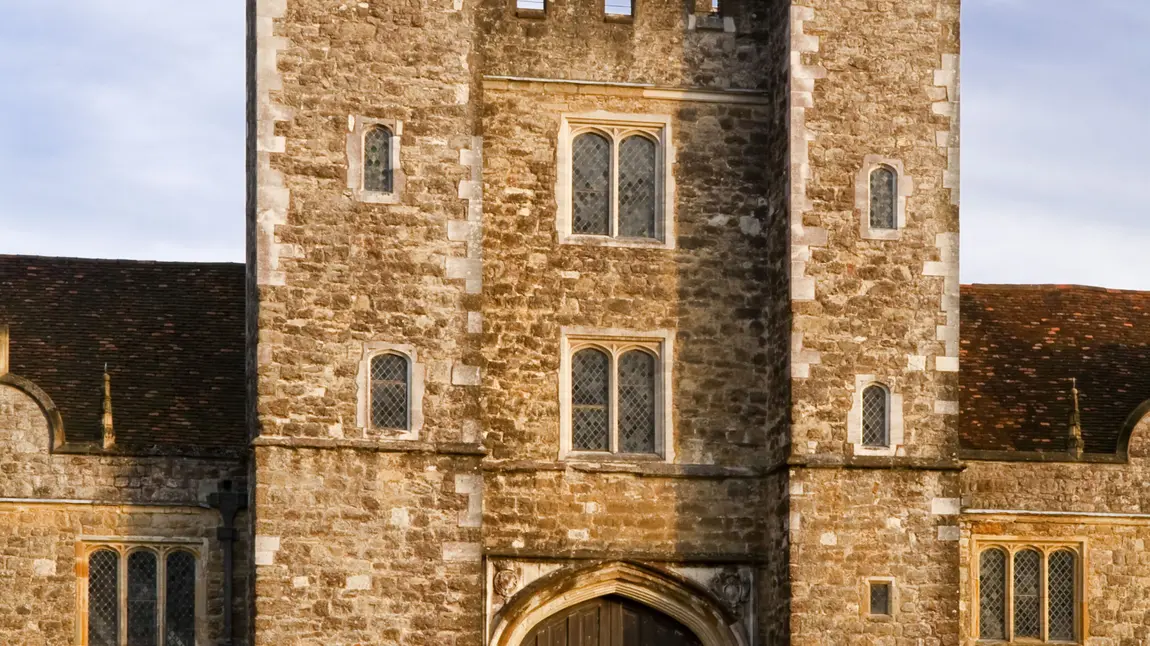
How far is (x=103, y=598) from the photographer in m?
23.5

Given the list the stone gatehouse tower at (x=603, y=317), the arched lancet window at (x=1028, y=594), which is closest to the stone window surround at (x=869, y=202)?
the stone gatehouse tower at (x=603, y=317)

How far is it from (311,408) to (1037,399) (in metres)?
8.04

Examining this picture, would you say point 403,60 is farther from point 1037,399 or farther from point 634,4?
point 1037,399

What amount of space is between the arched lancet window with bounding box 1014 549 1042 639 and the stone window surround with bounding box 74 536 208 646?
8.22m

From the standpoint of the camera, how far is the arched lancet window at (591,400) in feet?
76.4

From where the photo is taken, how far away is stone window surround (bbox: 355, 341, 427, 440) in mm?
22172

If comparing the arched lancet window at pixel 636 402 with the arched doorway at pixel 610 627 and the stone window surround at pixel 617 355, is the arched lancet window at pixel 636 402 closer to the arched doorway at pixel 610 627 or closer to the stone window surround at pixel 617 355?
the stone window surround at pixel 617 355

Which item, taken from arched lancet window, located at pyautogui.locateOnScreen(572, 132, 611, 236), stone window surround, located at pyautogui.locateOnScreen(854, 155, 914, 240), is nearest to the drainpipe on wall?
arched lancet window, located at pyautogui.locateOnScreen(572, 132, 611, 236)

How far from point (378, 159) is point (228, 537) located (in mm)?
4110

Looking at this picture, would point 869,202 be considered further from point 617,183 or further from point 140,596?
point 140,596

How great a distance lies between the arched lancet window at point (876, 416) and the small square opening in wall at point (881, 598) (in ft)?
4.36

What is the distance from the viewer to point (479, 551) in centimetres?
2214

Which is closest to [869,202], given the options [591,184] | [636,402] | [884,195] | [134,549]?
[884,195]

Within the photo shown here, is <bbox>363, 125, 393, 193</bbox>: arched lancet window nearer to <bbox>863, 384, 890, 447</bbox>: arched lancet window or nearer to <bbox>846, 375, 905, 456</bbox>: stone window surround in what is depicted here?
<bbox>846, 375, 905, 456</bbox>: stone window surround
